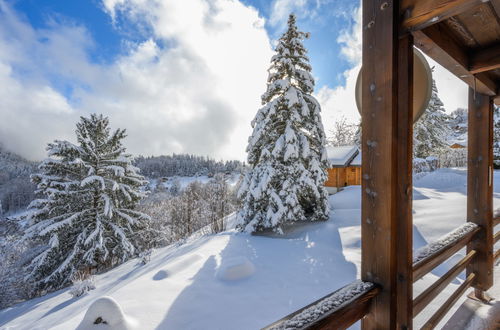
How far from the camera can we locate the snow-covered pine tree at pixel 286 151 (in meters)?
7.79

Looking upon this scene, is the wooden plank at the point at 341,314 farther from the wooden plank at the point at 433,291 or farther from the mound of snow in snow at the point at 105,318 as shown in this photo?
the mound of snow in snow at the point at 105,318

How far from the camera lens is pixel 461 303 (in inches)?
111

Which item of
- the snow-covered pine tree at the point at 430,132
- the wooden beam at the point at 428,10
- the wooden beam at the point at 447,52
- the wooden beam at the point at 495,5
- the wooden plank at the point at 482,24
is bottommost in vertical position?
the wooden beam at the point at 428,10

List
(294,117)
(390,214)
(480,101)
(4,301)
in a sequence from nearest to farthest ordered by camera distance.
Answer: (390,214)
(480,101)
(294,117)
(4,301)

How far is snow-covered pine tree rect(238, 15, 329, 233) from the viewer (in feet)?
Answer: 25.6

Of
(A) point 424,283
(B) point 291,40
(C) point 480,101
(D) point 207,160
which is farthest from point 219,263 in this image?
(D) point 207,160

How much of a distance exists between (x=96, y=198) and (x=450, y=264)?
1341 cm

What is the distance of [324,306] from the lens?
3.58 feet

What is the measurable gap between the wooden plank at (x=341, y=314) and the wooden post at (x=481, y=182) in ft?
8.85

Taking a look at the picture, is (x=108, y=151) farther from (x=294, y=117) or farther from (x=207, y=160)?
(x=207, y=160)

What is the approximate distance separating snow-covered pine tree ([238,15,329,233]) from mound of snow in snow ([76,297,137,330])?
4970 mm

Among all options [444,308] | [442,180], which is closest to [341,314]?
[444,308]

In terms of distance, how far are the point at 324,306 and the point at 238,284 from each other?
3.62 m

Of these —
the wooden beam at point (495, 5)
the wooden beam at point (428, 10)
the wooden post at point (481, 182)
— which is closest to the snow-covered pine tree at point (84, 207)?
→ the wooden beam at point (428, 10)
